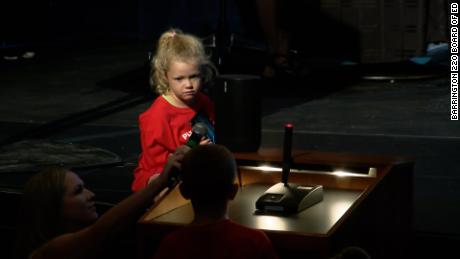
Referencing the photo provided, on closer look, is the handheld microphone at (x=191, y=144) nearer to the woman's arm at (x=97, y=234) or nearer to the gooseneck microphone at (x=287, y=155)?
the woman's arm at (x=97, y=234)

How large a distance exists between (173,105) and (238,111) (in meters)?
0.47

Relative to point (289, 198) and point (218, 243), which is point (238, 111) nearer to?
point (289, 198)

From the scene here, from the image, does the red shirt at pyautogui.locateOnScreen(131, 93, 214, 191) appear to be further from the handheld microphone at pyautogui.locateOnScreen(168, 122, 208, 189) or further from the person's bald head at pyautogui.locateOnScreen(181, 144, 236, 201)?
the person's bald head at pyautogui.locateOnScreen(181, 144, 236, 201)

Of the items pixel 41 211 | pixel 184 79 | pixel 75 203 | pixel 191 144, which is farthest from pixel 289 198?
pixel 184 79

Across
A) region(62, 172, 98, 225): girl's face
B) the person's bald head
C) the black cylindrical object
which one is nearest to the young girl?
the black cylindrical object

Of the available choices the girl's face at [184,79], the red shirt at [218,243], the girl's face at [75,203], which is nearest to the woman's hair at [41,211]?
the girl's face at [75,203]

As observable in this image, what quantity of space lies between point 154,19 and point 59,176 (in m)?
11.0

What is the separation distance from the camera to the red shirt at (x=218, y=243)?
3078 millimetres

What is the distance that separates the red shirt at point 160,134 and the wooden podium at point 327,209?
0.48 metres

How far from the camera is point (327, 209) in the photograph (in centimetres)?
376

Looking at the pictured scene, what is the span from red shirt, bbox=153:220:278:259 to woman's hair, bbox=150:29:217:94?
5.50ft

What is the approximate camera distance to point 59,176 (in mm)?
3551

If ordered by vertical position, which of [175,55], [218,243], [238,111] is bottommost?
[218,243]

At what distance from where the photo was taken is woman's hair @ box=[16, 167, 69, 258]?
349 centimetres
